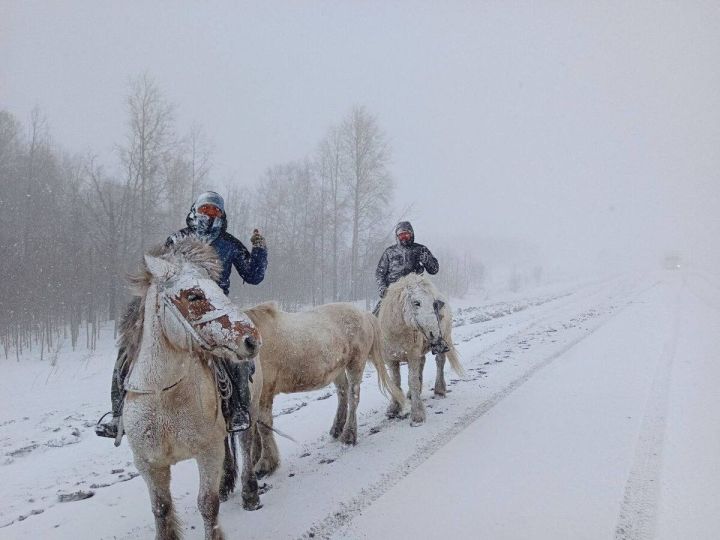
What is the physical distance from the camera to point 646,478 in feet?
11.7

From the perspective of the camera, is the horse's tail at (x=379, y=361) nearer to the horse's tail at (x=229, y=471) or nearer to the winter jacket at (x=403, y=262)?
the winter jacket at (x=403, y=262)

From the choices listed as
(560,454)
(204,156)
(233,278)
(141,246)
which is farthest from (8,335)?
(560,454)

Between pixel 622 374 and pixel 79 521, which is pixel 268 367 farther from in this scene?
pixel 622 374

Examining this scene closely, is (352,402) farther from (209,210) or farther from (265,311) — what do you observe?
(209,210)

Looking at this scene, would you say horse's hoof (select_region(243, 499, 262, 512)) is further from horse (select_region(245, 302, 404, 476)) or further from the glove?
the glove

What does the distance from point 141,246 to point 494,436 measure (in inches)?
663

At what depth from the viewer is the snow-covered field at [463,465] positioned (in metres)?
3.07

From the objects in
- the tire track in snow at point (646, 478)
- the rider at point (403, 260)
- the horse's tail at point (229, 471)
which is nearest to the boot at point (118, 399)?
the horse's tail at point (229, 471)

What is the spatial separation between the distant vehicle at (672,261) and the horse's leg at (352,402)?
59.3 m

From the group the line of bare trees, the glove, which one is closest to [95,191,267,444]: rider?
the glove

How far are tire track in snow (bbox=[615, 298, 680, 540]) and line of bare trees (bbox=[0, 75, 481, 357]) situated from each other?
1351cm

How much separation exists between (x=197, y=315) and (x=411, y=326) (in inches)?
151

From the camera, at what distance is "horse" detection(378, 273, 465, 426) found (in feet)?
18.1

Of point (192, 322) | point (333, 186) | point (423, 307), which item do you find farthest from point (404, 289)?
point (333, 186)
